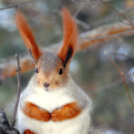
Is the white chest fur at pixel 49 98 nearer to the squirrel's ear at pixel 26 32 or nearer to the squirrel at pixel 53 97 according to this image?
the squirrel at pixel 53 97

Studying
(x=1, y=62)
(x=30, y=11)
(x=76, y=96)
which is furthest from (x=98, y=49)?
(x=76, y=96)

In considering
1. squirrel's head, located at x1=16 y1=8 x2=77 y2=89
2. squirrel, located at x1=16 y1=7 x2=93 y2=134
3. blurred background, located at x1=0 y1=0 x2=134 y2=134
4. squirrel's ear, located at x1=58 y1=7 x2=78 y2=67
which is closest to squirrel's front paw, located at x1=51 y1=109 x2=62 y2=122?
squirrel, located at x1=16 y1=7 x2=93 y2=134

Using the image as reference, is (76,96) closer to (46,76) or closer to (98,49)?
(46,76)

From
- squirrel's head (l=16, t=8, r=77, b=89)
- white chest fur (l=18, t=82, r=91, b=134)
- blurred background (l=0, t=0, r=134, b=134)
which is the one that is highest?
squirrel's head (l=16, t=8, r=77, b=89)

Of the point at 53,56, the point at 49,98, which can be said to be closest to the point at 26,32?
the point at 53,56

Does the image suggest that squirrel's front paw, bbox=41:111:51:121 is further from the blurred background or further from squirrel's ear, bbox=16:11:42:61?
the blurred background

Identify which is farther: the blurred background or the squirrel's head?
the blurred background

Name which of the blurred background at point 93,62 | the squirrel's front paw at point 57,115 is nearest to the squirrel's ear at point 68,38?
the squirrel's front paw at point 57,115

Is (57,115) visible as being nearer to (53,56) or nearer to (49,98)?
(49,98)
